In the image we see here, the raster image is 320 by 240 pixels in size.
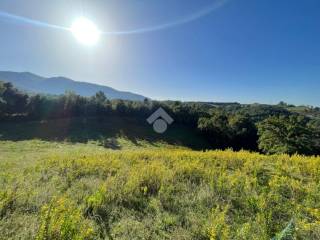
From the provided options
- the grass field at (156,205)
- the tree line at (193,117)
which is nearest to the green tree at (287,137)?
the tree line at (193,117)

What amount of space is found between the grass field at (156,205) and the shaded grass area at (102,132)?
24.9m

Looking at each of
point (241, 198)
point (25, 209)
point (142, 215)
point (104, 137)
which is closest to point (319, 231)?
point (241, 198)

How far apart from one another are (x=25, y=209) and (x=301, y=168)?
7.19 m

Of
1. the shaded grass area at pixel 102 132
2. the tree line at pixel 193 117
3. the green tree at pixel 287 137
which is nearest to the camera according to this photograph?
the shaded grass area at pixel 102 132

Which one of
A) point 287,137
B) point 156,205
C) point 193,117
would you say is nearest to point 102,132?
point 193,117

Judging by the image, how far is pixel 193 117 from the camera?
178 feet

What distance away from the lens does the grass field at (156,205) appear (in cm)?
345

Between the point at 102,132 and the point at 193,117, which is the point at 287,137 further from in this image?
the point at 102,132

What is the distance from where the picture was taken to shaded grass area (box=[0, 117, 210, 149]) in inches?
1291

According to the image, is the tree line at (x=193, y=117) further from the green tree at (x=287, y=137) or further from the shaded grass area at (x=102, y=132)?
the shaded grass area at (x=102, y=132)

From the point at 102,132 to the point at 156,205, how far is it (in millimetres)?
35362

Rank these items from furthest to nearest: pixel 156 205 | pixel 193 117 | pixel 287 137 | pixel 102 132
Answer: pixel 193 117, pixel 287 137, pixel 102 132, pixel 156 205

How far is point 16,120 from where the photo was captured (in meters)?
38.6

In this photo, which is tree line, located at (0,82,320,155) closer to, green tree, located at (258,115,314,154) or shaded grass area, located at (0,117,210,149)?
green tree, located at (258,115,314,154)
